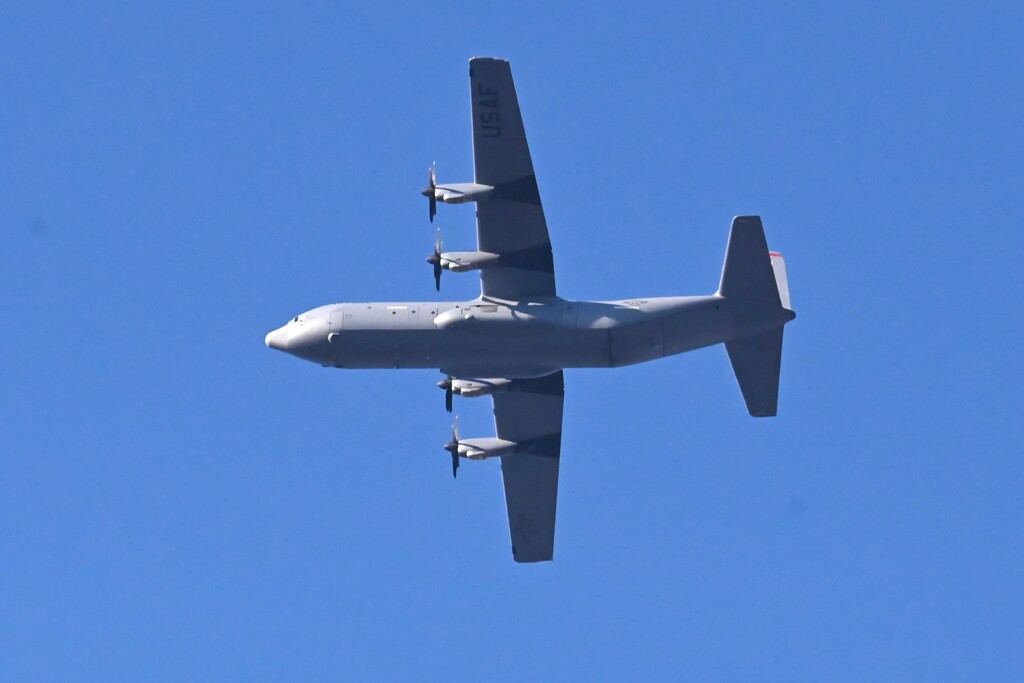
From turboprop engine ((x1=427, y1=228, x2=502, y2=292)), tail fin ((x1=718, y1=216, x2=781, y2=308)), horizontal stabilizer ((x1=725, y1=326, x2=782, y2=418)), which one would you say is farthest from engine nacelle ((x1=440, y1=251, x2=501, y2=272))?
horizontal stabilizer ((x1=725, y1=326, x2=782, y2=418))

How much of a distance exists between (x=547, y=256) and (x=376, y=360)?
24.6ft

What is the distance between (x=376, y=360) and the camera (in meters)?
73.0

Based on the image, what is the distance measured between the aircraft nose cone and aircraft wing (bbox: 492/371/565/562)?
873 centimetres

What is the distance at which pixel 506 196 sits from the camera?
234ft

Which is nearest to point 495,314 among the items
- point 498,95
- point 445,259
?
point 445,259

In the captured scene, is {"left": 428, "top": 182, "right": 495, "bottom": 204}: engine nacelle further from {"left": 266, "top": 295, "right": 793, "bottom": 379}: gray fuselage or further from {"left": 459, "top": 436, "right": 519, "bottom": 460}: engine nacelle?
{"left": 459, "top": 436, "right": 519, "bottom": 460}: engine nacelle

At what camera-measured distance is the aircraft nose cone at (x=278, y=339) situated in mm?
74312

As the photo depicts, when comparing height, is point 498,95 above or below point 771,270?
above

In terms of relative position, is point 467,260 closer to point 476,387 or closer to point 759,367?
point 476,387

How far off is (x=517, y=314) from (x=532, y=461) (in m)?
9.14

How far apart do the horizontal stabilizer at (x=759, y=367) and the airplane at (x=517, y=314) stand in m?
0.04

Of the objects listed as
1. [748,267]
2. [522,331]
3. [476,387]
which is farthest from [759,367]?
[476,387]

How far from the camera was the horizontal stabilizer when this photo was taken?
238 feet

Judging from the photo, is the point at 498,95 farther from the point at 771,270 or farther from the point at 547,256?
the point at 771,270
